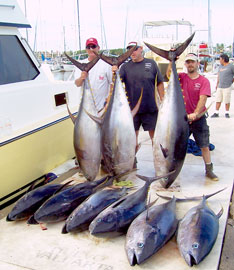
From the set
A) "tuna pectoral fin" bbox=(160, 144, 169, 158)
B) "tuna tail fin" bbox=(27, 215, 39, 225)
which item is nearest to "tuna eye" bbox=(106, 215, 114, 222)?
"tuna tail fin" bbox=(27, 215, 39, 225)

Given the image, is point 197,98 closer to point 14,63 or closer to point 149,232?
point 149,232

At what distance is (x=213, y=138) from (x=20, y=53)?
11.1 feet

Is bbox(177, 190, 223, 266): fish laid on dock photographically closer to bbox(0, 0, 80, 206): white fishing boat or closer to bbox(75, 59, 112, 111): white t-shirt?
bbox(0, 0, 80, 206): white fishing boat

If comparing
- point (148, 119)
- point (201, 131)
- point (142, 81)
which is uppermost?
point (142, 81)

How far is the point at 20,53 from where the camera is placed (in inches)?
153

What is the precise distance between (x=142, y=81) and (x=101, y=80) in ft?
1.81

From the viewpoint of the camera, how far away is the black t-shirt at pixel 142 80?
12.1 feet

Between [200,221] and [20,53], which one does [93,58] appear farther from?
[200,221]

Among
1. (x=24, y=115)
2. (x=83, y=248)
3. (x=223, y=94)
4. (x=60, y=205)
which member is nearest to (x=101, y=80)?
(x=24, y=115)

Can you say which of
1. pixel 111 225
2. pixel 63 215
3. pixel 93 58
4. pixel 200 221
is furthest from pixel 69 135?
pixel 200 221

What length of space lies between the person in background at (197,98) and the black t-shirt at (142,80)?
32 cm

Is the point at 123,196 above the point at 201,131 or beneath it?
beneath

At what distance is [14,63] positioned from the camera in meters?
3.76

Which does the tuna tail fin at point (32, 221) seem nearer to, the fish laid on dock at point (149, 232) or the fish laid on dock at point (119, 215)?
the fish laid on dock at point (119, 215)
